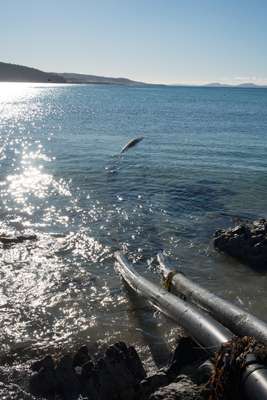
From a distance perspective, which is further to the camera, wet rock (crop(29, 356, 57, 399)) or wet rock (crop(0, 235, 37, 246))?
wet rock (crop(0, 235, 37, 246))

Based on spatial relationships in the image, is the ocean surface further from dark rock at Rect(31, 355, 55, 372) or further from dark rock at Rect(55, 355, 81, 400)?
dark rock at Rect(55, 355, 81, 400)

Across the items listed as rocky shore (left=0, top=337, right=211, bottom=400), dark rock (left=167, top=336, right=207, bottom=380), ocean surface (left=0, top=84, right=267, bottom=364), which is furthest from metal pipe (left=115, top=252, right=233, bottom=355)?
ocean surface (left=0, top=84, right=267, bottom=364)

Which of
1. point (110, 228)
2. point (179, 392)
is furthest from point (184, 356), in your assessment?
point (110, 228)

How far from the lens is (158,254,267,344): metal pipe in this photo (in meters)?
9.81

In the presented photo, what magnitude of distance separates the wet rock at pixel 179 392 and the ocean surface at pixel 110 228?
2.88 m

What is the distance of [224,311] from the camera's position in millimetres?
11039

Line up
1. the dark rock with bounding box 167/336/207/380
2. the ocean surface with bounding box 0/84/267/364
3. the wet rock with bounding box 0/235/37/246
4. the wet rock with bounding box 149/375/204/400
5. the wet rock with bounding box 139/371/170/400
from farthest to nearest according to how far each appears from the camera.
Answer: the wet rock with bounding box 0/235/37/246, the ocean surface with bounding box 0/84/267/364, the dark rock with bounding box 167/336/207/380, the wet rock with bounding box 139/371/170/400, the wet rock with bounding box 149/375/204/400

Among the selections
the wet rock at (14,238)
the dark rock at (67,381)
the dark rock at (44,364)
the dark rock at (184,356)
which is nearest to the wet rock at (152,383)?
the dark rock at (184,356)

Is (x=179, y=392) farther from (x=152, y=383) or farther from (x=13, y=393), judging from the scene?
(x=13, y=393)

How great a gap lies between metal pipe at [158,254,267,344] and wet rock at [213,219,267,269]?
387 centimetres

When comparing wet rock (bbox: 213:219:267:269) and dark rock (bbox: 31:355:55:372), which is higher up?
wet rock (bbox: 213:219:267:269)

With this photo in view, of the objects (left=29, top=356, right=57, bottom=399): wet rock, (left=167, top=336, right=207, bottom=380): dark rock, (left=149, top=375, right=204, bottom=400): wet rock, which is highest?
(left=149, top=375, right=204, bottom=400): wet rock

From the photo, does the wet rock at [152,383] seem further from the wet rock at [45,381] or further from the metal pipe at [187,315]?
the wet rock at [45,381]

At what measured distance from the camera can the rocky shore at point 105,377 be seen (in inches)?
352
